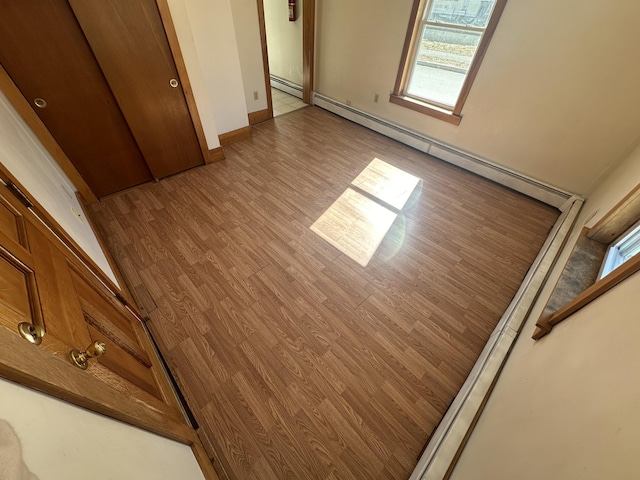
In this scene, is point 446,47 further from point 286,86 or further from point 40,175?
point 40,175

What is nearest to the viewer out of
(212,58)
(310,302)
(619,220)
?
(619,220)

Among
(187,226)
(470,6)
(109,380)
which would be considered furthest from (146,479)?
(470,6)

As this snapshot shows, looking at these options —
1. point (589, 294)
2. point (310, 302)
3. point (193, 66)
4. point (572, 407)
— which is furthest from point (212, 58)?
point (572, 407)

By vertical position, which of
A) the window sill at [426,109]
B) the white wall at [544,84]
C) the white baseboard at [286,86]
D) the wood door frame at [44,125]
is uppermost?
the white wall at [544,84]

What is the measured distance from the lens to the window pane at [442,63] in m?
2.63

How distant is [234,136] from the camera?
331cm

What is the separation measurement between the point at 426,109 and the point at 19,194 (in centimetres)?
352

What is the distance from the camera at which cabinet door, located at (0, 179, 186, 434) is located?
608 millimetres

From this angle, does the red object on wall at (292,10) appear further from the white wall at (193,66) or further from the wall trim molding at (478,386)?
the wall trim molding at (478,386)

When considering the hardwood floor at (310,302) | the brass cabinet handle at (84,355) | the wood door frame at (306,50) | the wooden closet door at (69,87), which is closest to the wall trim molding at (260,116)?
the wood door frame at (306,50)

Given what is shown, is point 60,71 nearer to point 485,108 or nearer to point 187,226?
point 187,226

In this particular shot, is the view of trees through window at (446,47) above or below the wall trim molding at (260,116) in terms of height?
above

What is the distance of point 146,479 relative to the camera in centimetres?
73

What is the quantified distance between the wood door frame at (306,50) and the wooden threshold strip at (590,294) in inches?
151
